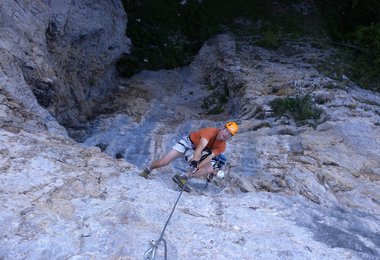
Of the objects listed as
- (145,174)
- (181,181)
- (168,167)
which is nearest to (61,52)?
(168,167)

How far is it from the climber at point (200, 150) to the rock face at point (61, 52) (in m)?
2.76

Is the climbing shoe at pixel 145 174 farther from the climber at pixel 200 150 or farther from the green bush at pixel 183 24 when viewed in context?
the green bush at pixel 183 24

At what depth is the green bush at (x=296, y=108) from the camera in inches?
400

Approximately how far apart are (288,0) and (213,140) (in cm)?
1416

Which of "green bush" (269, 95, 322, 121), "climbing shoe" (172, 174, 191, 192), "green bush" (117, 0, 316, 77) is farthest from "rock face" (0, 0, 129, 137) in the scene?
"green bush" (269, 95, 322, 121)

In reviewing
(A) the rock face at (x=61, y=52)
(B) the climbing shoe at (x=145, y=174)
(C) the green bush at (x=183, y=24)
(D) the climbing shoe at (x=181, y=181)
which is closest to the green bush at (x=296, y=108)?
(D) the climbing shoe at (x=181, y=181)

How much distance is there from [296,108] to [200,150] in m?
4.71

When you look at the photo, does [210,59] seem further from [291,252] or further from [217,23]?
[291,252]

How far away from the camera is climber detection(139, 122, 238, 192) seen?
667 centimetres

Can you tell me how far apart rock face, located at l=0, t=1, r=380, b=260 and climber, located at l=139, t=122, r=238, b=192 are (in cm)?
27

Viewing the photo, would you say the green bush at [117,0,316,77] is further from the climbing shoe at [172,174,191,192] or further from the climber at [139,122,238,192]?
the climbing shoe at [172,174,191,192]

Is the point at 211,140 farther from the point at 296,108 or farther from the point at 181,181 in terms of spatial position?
the point at 296,108

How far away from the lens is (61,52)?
11.0 meters

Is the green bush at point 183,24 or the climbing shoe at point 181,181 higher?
the green bush at point 183,24
